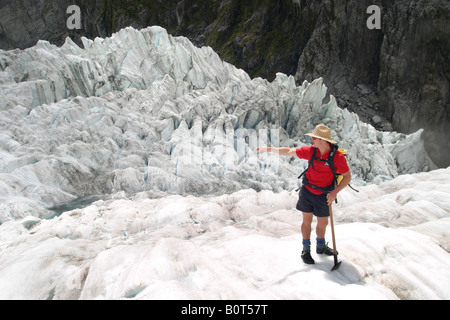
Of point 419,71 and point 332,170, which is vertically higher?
point 419,71

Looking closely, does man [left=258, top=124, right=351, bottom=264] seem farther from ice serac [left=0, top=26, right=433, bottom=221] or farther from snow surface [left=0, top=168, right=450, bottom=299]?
ice serac [left=0, top=26, right=433, bottom=221]

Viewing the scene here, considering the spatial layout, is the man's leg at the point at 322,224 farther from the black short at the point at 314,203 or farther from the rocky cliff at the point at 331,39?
the rocky cliff at the point at 331,39

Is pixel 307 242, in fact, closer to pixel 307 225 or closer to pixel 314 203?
pixel 307 225

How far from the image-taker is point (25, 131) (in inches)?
685

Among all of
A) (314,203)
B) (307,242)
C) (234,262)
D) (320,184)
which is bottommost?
(234,262)

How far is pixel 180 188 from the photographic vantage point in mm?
16266

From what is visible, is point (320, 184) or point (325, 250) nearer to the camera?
point (320, 184)

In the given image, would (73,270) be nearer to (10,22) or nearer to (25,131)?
(25,131)

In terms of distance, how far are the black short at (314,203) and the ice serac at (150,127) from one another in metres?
10.9

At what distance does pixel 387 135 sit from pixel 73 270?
33100 millimetres

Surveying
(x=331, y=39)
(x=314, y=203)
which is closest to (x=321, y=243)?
(x=314, y=203)

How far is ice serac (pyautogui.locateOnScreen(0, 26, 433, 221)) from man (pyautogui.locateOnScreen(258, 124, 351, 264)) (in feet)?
35.8

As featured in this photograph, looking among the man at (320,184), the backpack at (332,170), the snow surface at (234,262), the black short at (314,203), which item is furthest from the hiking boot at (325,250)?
the backpack at (332,170)

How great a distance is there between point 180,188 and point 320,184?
41.2 ft
